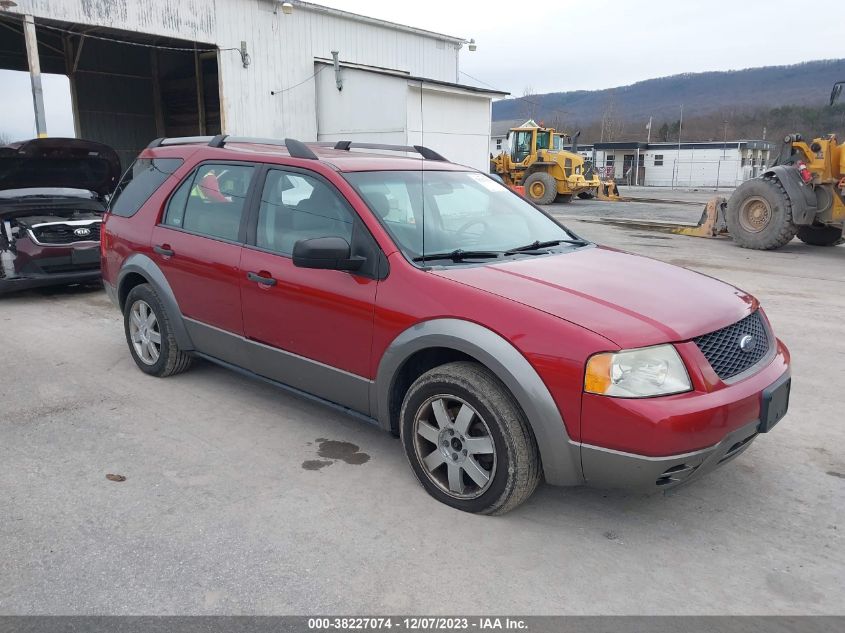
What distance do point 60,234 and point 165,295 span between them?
3.96 metres

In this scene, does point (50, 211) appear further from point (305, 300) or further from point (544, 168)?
point (544, 168)

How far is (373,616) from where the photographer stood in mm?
2455

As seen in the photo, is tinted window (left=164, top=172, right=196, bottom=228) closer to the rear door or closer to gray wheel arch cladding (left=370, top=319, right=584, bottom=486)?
the rear door

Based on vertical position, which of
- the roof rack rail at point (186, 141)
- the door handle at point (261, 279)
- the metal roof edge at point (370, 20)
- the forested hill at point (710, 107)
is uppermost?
the forested hill at point (710, 107)

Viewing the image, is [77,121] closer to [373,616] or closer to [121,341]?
[121,341]

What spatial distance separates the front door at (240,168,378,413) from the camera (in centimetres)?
349

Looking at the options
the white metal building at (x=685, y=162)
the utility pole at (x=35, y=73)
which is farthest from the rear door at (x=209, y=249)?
the white metal building at (x=685, y=162)

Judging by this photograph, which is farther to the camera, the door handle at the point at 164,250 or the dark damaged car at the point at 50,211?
the dark damaged car at the point at 50,211

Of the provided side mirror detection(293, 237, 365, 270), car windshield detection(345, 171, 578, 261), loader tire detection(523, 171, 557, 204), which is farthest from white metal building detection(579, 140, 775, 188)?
side mirror detection(293, 237, 365, 270)

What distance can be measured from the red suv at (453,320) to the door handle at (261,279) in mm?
12

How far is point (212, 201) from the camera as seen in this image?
4.44 meters

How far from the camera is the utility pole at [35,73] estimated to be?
13195 millimetres

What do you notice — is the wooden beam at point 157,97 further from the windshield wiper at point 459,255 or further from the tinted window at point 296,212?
the windshield wiper at point 459,255

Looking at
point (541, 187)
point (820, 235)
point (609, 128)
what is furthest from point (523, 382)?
point (609, 128)
